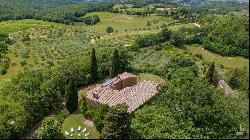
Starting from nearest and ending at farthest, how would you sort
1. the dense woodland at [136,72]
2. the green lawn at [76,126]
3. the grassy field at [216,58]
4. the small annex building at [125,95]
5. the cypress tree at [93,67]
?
the green lawn at [76,126]
the dense woodland at [136,72]
the small annex building at [125,95]
the cypress tree at [93,67]
the grassy field at [216,58]

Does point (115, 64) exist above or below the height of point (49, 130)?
below

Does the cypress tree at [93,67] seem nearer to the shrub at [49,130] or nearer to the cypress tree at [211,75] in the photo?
the cypress tree at [211,75]

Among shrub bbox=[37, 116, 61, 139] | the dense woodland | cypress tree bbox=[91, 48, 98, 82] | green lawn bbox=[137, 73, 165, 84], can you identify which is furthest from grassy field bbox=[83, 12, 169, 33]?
shrub bbox=[37, 116, 61, 139]

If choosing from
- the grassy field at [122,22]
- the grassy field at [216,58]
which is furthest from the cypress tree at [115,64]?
the grassy field at [122,22]

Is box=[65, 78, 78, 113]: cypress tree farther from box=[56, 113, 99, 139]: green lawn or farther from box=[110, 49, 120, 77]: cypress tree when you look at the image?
box=[110, 49, 120, 77]: cypress tree

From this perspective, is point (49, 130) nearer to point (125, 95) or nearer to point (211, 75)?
point (125, 95)

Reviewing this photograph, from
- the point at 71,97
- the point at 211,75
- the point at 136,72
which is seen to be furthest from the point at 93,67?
the point at 211,75

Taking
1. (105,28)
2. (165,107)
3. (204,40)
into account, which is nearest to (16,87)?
(165,107)
